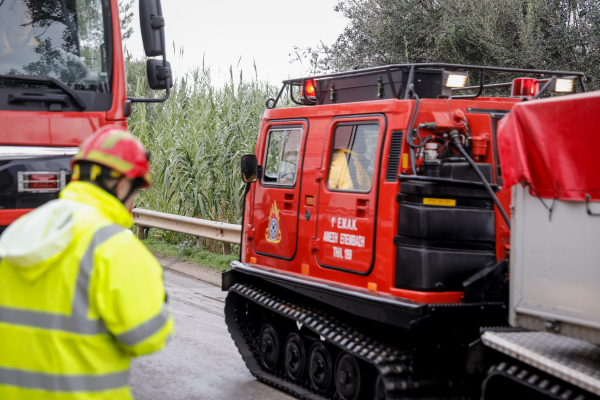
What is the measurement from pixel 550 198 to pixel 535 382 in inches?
41.2

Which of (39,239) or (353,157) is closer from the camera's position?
(39,239)

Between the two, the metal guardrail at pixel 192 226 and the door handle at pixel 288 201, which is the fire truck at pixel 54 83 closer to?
the door handle at pixel 288 201

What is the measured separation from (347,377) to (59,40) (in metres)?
3.67

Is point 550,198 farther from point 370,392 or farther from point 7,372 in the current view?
point 7,372

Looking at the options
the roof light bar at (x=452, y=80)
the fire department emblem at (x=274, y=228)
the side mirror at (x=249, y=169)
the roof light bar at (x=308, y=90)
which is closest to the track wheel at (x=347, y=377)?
the fire department emblem at (x=274, y=228)

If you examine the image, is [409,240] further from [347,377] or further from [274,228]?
[274,228]

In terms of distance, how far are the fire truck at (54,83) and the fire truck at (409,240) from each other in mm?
1714

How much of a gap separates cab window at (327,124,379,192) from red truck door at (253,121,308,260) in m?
0.47

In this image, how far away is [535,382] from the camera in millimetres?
3785

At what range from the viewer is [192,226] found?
1222cm

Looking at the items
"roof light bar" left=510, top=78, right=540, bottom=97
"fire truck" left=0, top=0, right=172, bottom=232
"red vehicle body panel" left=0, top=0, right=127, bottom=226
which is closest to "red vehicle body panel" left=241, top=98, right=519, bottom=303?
"roof light bar" left=510, top=78, right=540, bottom=97

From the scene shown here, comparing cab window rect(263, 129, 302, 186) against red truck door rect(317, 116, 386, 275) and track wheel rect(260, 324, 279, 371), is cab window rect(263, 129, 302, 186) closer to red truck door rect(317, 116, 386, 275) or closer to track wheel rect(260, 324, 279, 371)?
red truck door rect(317, 116, 386, 275)

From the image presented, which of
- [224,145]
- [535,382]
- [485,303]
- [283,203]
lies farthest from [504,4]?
[535,382]

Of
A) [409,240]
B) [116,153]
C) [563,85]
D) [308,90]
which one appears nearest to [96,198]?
[116,153]
